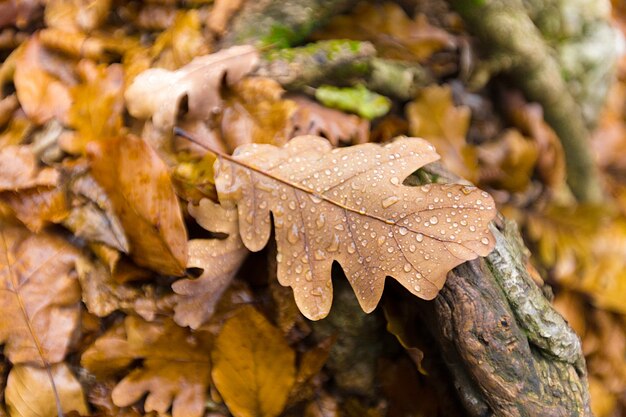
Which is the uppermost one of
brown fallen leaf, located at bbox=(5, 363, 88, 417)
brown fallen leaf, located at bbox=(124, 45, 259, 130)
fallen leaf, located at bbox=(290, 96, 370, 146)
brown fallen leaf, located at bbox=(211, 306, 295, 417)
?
brown fallen leaf, located at bbox=(124, 45, 259, 130)

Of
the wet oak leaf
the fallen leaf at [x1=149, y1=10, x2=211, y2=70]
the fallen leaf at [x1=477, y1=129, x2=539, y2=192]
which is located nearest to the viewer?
the wet oak leaf

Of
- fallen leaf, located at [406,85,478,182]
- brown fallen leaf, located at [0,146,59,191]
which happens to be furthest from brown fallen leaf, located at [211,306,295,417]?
fallen leaf, located at [406,85,478,182]

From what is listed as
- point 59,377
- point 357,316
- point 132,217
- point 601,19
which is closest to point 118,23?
point 132,217

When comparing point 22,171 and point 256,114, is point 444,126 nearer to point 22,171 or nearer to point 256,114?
point 256,114

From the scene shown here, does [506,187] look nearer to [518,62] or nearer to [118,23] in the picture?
[518,62]

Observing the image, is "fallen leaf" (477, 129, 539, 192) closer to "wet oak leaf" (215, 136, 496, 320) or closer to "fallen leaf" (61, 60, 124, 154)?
"wet oak leaf" (215, 136, 496, 320)

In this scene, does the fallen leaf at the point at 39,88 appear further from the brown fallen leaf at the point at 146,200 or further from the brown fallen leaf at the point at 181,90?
the brown fallen leaf at the point at 146,200

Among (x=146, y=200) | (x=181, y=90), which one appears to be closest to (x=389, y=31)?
(x=181, y=90)
